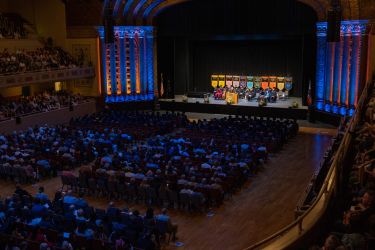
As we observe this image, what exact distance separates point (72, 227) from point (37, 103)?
1870 cm

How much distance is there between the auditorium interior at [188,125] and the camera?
35.8 ft

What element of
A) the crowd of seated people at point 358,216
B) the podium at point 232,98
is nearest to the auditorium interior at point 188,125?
the crowd of seated people at point 358,216

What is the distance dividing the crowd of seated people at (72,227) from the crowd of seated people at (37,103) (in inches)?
561

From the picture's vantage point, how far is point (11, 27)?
33.3m

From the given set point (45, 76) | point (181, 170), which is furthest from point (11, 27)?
point (181, 170)

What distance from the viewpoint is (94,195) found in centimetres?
1647

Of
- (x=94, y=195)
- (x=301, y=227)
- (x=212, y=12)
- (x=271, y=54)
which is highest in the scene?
(x=212, y=12)

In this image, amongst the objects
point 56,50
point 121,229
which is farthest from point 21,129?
point 121,229

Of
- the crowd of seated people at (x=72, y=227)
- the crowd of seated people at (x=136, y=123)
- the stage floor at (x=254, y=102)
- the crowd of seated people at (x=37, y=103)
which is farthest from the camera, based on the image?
the stage floor at (x=254, y=102)

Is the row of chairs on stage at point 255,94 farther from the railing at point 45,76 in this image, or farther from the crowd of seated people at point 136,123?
the railing at point 45,76

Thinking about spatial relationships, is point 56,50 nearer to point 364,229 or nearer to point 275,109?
point 275,109

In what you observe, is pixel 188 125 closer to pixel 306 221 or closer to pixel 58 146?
pixel 58 146

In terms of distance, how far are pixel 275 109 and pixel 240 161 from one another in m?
13.7

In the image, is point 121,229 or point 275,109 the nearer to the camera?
point 121,229
